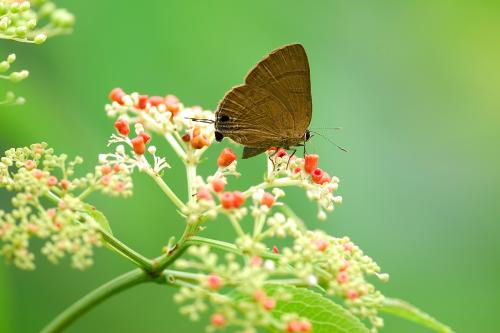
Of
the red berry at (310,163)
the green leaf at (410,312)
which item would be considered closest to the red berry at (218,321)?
the green leaf at (410,312)

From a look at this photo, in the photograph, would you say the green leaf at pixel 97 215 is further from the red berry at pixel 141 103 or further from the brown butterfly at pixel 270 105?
the brown butterfly at pixel 270 105

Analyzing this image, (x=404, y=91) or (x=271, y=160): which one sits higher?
(x=404, y=91)

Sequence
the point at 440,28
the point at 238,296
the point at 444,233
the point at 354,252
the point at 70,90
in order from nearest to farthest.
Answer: the point at 238,296
the point at 354,252
the point at 70,90
the point at 444,233
the point at 440,28

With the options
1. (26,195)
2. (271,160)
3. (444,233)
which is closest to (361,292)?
(271,160)

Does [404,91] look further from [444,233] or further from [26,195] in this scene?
[26,195]

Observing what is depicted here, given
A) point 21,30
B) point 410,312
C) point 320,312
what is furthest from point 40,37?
point 410,312

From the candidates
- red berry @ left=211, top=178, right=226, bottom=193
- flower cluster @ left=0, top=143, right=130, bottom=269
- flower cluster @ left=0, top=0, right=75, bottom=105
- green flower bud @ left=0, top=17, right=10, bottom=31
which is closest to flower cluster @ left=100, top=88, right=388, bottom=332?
red berry @ left=211, top=178, right=226, bottom=193
